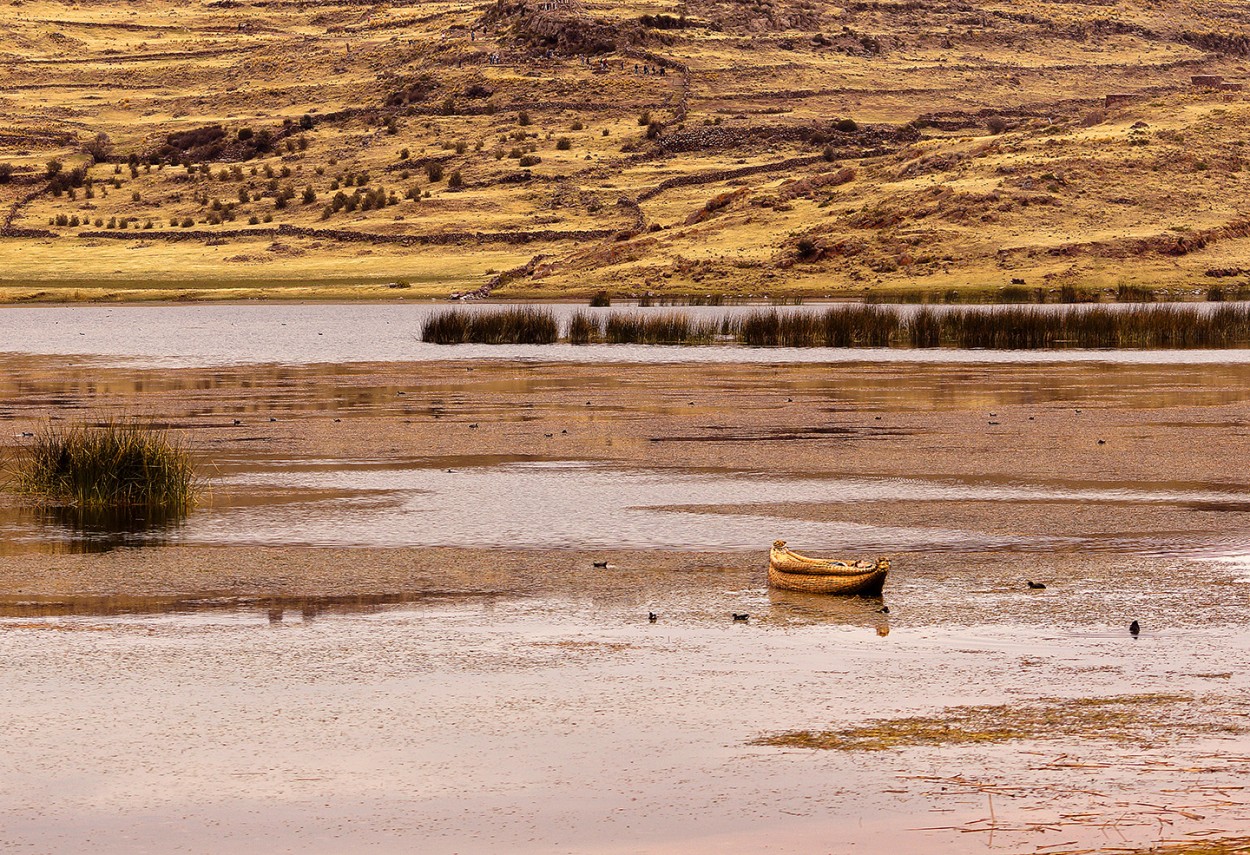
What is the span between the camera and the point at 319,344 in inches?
1978

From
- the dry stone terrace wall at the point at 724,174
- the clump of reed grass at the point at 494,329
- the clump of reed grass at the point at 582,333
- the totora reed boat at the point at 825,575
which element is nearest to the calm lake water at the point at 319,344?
the clump of reed grass at the point at 582,333

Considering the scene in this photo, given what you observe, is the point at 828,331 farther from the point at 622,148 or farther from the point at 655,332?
the point at 622,148

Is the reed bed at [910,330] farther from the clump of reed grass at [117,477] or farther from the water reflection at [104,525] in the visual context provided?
the water reflection at [104,525]

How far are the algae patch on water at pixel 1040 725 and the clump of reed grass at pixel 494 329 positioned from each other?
38.9m

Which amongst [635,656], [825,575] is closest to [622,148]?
[825,575]

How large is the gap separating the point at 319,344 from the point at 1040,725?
4221cm

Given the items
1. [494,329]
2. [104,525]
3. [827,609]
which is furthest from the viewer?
[494,329]

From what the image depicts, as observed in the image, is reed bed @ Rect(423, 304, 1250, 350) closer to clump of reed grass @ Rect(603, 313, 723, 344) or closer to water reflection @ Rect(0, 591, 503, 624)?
clump of reed grass @ Rect(603, 313, 723, 344)

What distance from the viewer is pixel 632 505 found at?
1781 cm

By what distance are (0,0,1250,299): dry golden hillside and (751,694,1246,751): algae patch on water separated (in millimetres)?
54753

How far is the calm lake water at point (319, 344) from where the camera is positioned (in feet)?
139

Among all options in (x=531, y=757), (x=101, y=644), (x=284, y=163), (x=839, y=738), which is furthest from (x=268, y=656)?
(x=284, y=163)

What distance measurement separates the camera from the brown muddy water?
26.3 feet

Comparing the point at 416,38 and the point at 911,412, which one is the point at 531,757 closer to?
the point at 911,412
